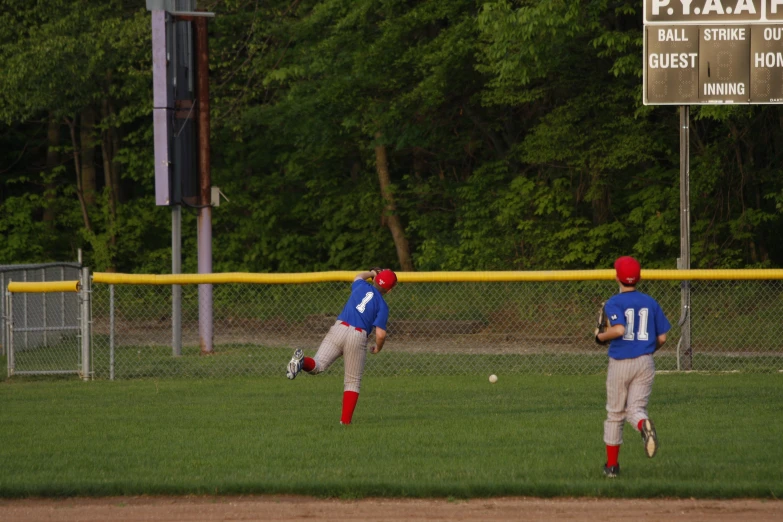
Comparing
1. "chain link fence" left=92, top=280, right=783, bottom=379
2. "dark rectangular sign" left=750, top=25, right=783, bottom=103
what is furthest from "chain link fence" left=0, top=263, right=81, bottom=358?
"dark rectangular sign" left=750, top=25, right=783, bottom=103

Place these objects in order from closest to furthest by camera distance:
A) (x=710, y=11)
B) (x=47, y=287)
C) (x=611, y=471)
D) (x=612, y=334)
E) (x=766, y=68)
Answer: (x=612, y=334), (x=611, y=471), (x=47, y=287), (x=766, y=68), (x=710, y=11)

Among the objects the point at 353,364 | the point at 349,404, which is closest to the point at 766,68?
the point at 353,364

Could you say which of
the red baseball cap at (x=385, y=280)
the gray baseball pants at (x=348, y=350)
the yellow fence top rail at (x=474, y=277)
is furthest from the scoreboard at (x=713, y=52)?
the gray baseball pants at (x=348, y=350)

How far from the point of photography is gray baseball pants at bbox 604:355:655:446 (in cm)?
778

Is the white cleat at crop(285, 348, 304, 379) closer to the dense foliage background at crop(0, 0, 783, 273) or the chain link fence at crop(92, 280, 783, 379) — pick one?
the chain link fence at crop(92, 280, 783, 379)

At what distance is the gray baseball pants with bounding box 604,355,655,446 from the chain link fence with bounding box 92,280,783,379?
7.40 m

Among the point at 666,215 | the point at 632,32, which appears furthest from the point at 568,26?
the point at 666,215

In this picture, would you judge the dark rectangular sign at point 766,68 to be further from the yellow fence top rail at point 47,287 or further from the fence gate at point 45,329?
the yellow fence top rail at point 47,287

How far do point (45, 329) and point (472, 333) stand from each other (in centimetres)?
709

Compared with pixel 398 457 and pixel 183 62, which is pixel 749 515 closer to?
pixel 398 457

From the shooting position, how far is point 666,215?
934 inches

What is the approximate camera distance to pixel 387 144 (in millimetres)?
28844

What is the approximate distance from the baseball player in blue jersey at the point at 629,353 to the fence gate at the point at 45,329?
870 cm

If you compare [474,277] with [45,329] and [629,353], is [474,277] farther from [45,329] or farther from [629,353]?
[629,353]
